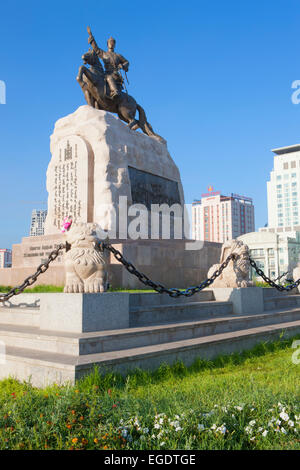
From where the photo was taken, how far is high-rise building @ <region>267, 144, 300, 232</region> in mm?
84062

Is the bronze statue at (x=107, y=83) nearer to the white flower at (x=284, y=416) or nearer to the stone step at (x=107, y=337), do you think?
the stone step at (x=107, y=337)

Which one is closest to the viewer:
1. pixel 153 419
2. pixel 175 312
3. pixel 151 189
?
pixel 153 419

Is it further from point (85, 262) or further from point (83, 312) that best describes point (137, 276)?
point (83, 312)

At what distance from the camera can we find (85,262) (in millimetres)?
5160

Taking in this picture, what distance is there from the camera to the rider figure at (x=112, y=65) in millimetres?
13521

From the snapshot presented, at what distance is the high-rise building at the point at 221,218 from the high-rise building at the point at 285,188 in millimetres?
10391

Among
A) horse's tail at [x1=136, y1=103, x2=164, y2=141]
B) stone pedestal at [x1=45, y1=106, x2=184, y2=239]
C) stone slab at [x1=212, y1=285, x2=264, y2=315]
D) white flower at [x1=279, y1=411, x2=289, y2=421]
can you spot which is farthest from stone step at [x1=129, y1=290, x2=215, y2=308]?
horse's tail at [x1=136, y1=103, x2=164, y2=141]

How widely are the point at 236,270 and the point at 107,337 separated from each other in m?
3.79

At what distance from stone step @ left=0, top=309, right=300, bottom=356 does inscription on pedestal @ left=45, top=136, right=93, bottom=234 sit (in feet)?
21.9

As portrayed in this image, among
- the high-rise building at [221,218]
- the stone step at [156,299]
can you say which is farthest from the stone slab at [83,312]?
the high-rise building at [221,218]

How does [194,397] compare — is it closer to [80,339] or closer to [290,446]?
[290,446]

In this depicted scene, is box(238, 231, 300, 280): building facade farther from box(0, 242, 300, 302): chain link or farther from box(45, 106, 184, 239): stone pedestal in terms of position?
box(0, 242, 300, 302): chain link

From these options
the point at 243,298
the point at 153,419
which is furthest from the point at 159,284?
the point at 153,419
